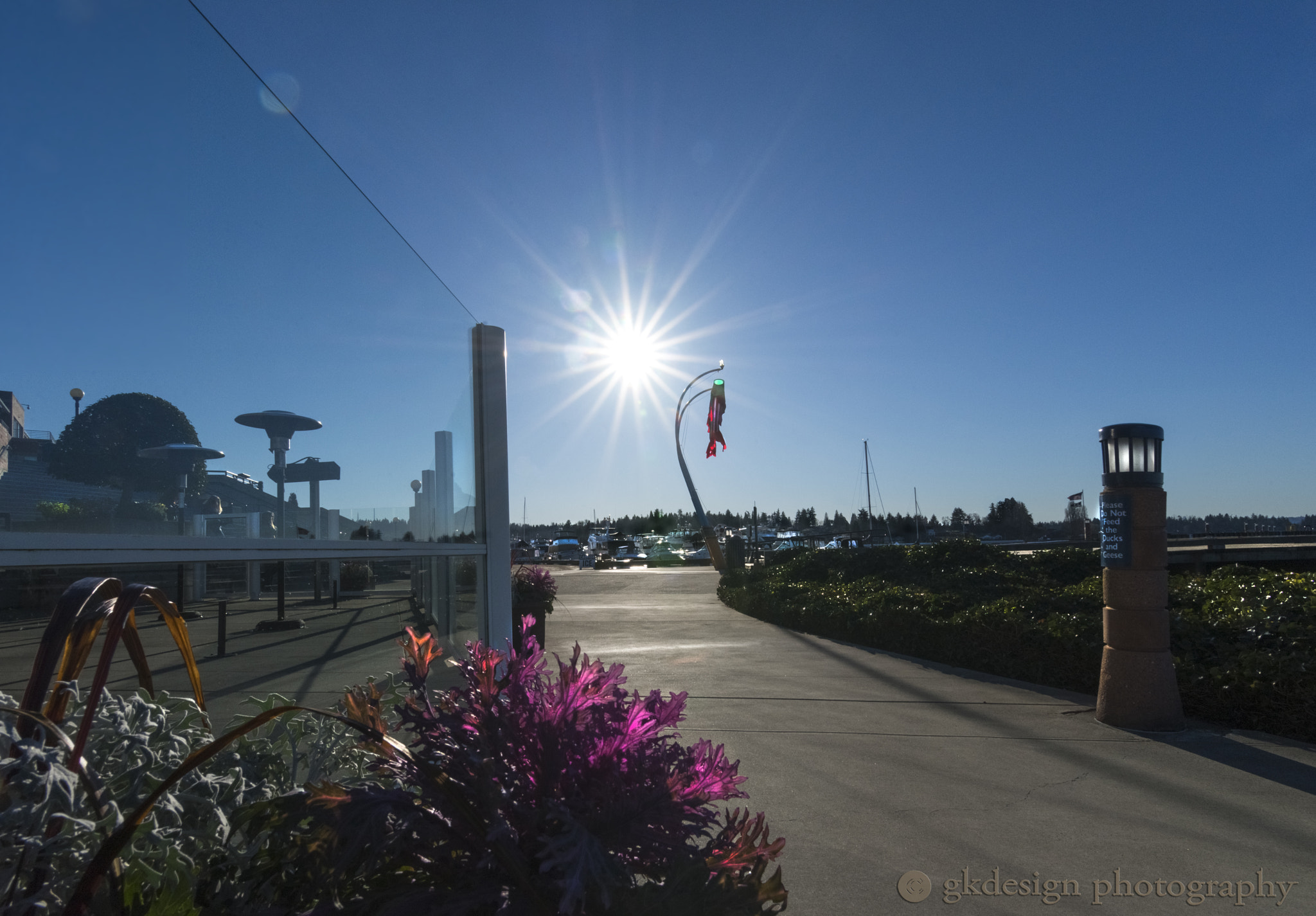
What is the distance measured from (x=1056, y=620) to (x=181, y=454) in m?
8.06

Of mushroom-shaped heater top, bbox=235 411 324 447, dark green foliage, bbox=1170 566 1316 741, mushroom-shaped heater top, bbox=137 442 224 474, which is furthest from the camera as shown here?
dark green foliage, bbox=1170 566 1316 741

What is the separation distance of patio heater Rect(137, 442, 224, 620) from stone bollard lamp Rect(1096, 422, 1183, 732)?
6145 mm

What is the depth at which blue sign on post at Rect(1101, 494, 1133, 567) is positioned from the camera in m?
6.18

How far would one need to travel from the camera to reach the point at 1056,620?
26.5ft

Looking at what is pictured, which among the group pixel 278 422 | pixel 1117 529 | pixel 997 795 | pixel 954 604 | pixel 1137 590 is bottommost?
pixel 997 795

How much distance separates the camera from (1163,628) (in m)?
6.10

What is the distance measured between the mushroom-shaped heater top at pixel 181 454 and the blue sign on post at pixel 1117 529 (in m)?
6.08

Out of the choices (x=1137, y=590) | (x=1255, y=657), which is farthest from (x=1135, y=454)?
(x=1255, y=657)

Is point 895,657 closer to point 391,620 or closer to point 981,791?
point 981,791

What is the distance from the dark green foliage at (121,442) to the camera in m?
1.67

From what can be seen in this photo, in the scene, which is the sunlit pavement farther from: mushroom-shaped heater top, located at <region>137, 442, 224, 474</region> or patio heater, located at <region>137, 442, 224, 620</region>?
mushroom-shaped heater top, located at <region>137, 442, 224, 474</region>

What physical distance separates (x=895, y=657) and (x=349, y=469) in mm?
8251

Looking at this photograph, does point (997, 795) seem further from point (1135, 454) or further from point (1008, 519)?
point (1008, 519)

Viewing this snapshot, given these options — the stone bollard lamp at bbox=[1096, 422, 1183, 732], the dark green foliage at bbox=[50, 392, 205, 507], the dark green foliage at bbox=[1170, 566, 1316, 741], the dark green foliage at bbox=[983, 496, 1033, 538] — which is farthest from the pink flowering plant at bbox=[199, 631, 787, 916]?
the dark green foliage at bbox=[983, 496, 1033, 538]
